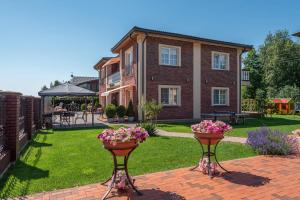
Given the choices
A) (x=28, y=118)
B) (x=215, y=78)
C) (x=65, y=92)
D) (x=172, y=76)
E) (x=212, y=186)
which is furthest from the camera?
(x=215, y=78)

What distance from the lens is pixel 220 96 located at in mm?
23734

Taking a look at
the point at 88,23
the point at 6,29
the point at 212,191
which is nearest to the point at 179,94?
the point at 88,23

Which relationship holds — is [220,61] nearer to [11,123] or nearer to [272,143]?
[272,143]

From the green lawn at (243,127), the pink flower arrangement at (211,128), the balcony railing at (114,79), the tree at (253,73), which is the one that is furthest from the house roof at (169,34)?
the tree at (253,73)

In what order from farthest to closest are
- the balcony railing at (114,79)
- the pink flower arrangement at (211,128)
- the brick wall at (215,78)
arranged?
the balcony railing at (114,79) → the brick wall at (215,78) → the pink flower arrangement at (211,128)

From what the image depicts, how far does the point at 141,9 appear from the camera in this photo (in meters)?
16.6

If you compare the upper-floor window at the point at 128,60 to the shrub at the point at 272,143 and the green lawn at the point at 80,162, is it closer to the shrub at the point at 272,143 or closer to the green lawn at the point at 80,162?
the green lawn at the point at 80,162

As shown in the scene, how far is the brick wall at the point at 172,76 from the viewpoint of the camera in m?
19.9

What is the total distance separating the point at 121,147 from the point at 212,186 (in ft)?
6.98

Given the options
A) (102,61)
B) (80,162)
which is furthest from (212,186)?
(102,61)

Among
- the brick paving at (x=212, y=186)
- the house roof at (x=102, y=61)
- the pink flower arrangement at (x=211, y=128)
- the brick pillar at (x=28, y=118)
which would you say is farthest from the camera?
the house roof at (x=102, y=61)

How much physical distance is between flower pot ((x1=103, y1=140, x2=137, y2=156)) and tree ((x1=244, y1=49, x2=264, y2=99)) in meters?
40.6

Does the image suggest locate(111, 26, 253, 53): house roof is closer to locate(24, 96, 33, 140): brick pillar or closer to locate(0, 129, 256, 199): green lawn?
locate(24, 96, 33, 140): brick pillar

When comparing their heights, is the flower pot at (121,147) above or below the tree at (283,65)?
below
